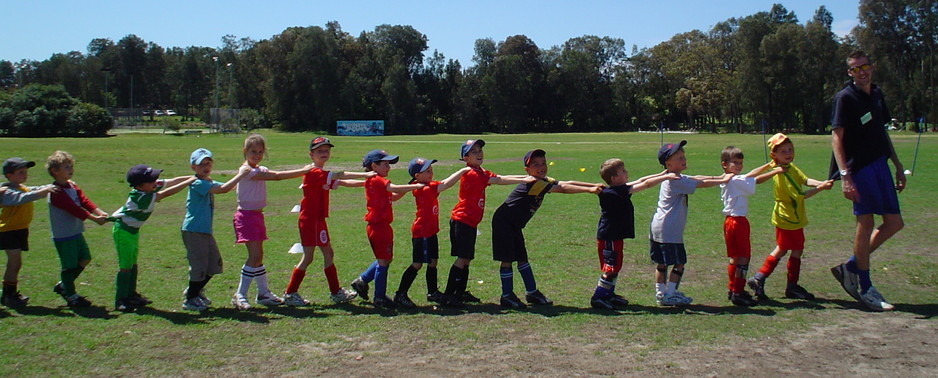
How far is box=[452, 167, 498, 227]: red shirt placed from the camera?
22.5 ft

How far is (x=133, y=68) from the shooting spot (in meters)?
140

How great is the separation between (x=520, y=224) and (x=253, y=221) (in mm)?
2709

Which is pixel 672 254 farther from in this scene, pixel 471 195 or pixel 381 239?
pixel 381 239

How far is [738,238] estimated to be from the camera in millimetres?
6789

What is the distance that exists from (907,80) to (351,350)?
93.4 metres

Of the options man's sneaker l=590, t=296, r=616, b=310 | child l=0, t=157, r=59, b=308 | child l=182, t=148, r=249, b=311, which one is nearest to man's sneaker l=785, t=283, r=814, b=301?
man's sneaker l=590, t=296, r=616, b=310

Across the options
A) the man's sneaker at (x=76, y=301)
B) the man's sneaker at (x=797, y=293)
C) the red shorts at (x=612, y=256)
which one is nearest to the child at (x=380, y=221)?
the red shorts at (x=612, y=256)

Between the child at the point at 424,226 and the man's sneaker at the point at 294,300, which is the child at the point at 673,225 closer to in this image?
the child at the point at 424,226

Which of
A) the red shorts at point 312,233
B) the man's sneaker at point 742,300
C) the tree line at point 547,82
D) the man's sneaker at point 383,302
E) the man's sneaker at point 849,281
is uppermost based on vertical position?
the tree line at point 547,82

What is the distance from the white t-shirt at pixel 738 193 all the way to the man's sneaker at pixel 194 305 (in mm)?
5367

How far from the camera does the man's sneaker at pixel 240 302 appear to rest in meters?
6.73

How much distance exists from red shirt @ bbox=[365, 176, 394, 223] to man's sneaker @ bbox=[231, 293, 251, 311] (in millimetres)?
1460

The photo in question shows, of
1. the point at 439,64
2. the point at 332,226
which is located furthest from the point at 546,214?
the point at 439,64

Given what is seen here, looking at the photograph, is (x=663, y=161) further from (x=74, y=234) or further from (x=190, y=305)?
(x=74, y=234)
